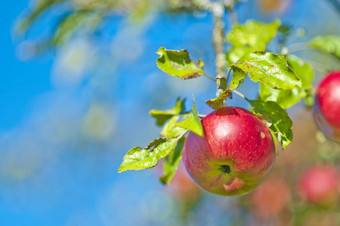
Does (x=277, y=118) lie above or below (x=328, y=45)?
above

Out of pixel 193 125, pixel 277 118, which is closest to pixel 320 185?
pixel 277 118

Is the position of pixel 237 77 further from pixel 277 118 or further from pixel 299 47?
pixel 299 47

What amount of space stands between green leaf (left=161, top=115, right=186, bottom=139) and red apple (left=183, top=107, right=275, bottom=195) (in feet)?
0.28

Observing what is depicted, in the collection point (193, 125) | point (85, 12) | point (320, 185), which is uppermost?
point (85, 12)

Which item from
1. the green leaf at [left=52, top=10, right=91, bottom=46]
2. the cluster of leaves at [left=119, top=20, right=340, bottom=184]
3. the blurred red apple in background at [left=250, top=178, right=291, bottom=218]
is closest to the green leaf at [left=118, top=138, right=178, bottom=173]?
the cluster of leaves at [left=119, top=20, right=340, bottom=184]

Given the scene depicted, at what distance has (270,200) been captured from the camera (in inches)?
114

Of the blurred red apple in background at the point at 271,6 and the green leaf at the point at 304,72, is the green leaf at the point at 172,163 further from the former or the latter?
the blurred red apple in background at the point at 271,6

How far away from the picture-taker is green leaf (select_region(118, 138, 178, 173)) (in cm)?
87

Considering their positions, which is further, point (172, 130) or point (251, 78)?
point (172, 130)

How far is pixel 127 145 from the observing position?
12.6 feet

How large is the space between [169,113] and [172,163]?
0.13 m

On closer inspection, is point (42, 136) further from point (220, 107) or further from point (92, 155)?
point (220, 107)

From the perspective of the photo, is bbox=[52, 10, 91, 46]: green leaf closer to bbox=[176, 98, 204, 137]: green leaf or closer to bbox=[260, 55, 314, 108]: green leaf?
bbox=[260, 55, 314, 108]: green leaf

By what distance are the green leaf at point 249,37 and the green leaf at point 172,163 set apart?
29cm
